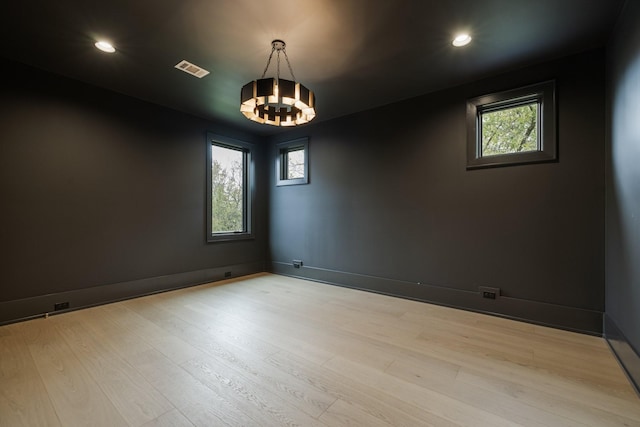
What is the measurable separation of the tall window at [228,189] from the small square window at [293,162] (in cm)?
61

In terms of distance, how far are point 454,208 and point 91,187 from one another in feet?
15.0

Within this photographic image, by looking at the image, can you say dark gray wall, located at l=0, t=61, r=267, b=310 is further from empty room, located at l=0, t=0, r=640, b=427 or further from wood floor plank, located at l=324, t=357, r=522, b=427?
wood floor plank, located at l=324, t=357, r=522, b=427

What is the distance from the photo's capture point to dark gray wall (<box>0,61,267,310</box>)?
285cm

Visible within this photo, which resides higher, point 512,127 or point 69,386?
point 512,127

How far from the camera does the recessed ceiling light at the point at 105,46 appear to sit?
253 centimetres

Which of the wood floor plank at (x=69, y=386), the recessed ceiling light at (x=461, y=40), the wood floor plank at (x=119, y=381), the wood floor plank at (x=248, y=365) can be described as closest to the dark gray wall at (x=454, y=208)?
the recessed ceiling light at (x=461, y=40)

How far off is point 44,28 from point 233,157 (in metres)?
2.91

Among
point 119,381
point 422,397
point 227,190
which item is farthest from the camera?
point 227,190

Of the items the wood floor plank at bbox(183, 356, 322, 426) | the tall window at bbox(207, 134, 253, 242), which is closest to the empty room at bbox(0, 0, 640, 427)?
the wood floor plank at bbox(183, 356, 322, 426)

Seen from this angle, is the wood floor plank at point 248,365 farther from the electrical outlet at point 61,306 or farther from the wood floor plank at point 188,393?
the electrical outlet at point 61,306

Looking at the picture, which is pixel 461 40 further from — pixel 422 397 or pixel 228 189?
pixel 228 189

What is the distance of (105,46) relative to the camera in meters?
2.58

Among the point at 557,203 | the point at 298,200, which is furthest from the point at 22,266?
the point at 557,203

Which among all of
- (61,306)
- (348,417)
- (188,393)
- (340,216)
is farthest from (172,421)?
(340,216)
